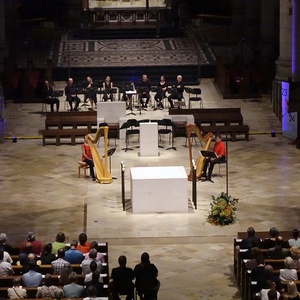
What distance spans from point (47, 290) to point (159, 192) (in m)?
7.31

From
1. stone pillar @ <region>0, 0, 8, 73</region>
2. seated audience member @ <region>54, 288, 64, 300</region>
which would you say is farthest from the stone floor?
stone pillar @ <region>0, 0, 8, 73</region>

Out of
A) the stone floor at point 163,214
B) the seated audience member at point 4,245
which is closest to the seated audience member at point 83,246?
the seated audience member at point 4,245

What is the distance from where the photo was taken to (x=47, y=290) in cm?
1856

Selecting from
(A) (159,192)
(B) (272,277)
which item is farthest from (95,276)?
(A) (159,192)

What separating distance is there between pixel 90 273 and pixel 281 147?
14.4 meters

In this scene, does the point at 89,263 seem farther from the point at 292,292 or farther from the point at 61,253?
the point at 292,292

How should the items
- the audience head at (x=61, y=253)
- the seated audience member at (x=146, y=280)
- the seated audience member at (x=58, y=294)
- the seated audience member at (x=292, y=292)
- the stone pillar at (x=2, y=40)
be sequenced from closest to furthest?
the seated audience member at (x=58, y=294)
the seated audience member at (x=292, y=292)
the seated audience member at (x=146, y=280)
the audience head at (x=61, y=253)
the stone pillar at (x=2, y=40)

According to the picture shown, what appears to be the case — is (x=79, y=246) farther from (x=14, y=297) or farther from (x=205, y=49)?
(x=205, y=49)

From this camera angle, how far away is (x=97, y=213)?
84.9 feet

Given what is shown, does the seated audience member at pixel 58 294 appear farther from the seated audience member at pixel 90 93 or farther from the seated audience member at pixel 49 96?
the seated audience member at pixel 49 96

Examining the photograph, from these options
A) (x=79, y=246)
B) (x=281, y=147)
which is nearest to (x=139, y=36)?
(x=281, y=147)

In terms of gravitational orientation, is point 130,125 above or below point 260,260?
below

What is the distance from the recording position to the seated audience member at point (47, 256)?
20484 mm

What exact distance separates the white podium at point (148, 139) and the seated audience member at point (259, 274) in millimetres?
11708
